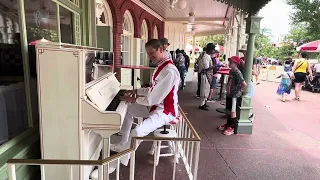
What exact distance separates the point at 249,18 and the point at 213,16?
7571 mm

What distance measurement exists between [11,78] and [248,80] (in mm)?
3807

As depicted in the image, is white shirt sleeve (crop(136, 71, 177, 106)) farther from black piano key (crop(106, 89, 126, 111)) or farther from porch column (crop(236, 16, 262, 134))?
porch column (crop(236, 16, 262, 134))

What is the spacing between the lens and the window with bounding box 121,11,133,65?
307 inches

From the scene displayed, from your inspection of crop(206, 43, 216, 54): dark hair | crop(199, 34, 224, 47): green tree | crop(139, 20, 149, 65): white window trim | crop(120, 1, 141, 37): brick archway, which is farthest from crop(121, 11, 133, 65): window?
crop(199, 34, 224, 47): green tree

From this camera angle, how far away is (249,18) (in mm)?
4184

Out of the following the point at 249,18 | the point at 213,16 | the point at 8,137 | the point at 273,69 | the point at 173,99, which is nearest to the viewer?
the point at 8,137

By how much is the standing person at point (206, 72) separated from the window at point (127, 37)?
2.88 metres

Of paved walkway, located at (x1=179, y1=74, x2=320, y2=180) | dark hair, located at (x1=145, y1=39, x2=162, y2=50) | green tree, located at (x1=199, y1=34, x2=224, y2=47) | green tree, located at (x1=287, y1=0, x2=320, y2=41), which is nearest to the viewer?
dark hair, located at (x1=145, y1=39, x2=162, y2=50)

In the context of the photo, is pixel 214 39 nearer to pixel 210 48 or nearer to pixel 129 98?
pixel 210 48

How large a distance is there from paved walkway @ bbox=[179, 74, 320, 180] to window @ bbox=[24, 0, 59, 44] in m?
2.52

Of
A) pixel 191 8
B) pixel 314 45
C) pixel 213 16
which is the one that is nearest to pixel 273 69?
pixel 314 45

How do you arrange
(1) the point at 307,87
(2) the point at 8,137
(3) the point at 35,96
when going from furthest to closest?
1. (1) the point at 307,87
2. (3) the point at 35,96
3. (2) the point at 8,137

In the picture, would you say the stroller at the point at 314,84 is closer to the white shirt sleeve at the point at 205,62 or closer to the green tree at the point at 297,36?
the white shirt sleeve at the point at 205,62

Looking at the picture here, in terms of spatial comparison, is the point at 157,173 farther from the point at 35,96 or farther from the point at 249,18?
the point at 249,18
